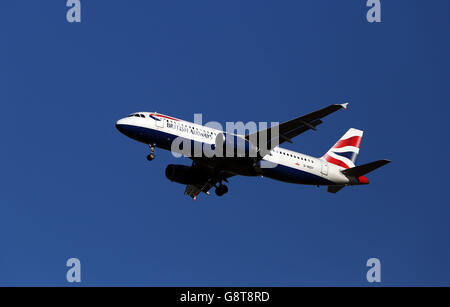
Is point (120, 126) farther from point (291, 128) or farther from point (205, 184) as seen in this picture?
point (291, 128)

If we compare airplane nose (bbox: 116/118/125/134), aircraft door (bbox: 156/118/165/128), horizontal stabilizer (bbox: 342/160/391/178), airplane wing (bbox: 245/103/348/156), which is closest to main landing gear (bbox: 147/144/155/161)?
aircraft door (bbox: 156/118/165/128)

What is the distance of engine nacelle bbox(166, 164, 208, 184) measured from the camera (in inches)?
2167

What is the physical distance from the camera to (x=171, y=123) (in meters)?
49.0

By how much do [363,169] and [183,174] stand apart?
13.4 metres

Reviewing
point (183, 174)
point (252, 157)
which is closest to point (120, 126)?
point (183, 174)

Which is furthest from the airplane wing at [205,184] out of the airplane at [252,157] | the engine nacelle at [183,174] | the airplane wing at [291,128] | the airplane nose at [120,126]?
the airplane nose at [120,126]

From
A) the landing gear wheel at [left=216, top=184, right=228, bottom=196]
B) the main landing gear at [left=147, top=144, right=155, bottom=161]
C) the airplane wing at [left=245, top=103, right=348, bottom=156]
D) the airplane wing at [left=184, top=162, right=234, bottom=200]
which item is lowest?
the landing gear wheel at [left=216, top=184, right=228, bottom=196]

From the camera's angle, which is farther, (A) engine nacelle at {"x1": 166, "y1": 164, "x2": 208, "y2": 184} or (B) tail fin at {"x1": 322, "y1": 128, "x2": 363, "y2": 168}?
(B) tail fin at {"x1": 322, "y1": 128, "x2": 363, "y2": 168}

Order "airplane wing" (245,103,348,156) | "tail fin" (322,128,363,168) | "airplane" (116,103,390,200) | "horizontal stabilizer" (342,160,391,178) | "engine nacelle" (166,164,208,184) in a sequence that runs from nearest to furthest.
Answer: "airplane wing" (245,103,348,156) < "airplane" (116,103,390,200) < "horizontal stabilizer" (342,160,391,178) < "engine nacelle" (166,164,208,184) < "tail fin" (322,128,363,168)

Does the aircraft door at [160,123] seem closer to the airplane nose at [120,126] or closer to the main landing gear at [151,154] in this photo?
the main landing gear at [151,154]

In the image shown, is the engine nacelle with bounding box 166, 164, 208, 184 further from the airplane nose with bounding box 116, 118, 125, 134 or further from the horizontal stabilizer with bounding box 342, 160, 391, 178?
the horizontal stabilizer with bounding box 342, 160, 391, 178

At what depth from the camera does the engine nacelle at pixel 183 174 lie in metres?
55.0
